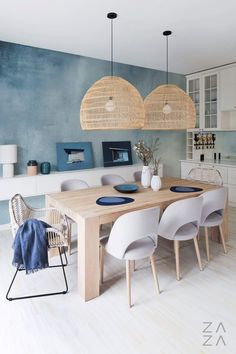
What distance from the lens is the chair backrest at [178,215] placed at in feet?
8.27

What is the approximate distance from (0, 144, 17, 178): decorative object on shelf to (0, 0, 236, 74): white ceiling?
1.54 meters

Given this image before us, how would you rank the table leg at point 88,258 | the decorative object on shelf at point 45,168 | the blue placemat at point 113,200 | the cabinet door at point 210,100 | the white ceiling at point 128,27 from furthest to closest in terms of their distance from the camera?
the cabinet door at point 210,100
the decorative object on shelf at point 45,168
the white ceiling at point 128,27
the blue placemat at point 113,200
the table leg at point 88,258

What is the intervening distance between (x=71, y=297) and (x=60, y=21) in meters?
3.09

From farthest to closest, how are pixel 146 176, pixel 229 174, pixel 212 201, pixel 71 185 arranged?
pixel 229 174 → pixel 71 185 → pixel 146 176 → pixel 212 201

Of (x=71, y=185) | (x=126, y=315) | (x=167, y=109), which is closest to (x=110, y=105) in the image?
(x=167, y=109)

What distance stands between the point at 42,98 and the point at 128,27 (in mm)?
1746

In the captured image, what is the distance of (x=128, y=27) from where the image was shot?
3420 mm

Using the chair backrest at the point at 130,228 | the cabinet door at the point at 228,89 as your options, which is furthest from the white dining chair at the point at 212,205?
the cabinet door at the point at 228,89

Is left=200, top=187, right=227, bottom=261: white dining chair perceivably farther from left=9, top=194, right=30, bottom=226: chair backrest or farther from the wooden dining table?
left=9, top=194, right=30, bottom=226: chair backrest

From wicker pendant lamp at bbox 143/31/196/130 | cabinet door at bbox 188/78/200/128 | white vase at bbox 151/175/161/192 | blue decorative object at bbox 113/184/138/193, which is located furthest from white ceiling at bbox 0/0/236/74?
blue decorative object at bbox 113/184/138/193

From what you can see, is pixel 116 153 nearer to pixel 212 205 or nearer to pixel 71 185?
pixel 71 185

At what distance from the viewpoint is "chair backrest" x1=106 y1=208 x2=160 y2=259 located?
7.06ft

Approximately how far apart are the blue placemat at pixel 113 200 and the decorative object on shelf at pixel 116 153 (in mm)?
2303

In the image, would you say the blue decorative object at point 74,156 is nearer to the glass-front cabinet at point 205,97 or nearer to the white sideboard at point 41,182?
the white sideboard at point 41,182
